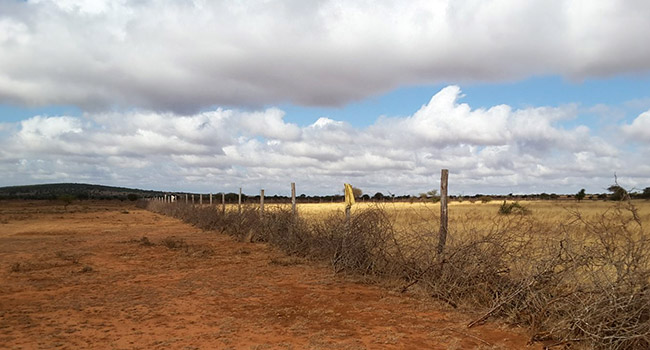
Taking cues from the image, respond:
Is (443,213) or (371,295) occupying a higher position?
(443,213)

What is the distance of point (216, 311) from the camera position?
22.9ft

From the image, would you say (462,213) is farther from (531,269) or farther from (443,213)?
(531,269)

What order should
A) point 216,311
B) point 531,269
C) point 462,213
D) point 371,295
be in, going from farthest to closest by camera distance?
1. point 462,213
2. point 371,295
3. point 216,311
4. point 531,269

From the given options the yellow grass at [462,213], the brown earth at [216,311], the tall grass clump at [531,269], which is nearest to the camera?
the tall grass clump at [531,269]

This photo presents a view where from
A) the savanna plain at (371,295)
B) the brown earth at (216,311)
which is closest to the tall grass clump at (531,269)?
the savanna plain at (371,295)

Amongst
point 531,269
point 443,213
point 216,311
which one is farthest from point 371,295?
point 531,269

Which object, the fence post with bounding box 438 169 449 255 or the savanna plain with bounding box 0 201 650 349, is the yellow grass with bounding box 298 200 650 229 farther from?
the savanna plain with bounding box 0 201 650 349

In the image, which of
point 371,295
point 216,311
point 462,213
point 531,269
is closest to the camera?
point 531,269

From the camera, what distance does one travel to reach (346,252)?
9.88 meters

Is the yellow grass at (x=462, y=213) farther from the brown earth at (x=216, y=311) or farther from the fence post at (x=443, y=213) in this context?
the brown earth at (x=216, y=311)

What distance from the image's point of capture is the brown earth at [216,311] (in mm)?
5547

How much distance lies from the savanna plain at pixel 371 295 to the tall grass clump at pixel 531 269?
24 millimetres

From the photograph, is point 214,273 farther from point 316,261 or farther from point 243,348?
point 243,348

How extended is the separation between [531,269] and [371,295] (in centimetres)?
279
